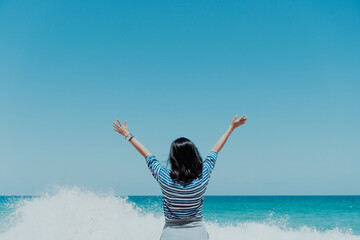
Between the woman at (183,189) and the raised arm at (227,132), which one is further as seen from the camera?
the raised arm at (227,132)

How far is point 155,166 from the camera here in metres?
2.43

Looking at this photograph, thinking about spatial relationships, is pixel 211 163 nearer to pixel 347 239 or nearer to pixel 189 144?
pixel 189 144

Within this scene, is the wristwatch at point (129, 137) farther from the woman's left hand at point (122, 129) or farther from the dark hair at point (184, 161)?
the dark hair at point (184, 161)

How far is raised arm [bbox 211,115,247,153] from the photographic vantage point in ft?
8.85

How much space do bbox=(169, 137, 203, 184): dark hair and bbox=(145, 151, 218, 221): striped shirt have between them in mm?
41

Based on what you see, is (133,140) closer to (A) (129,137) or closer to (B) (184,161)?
(A) (129,137)

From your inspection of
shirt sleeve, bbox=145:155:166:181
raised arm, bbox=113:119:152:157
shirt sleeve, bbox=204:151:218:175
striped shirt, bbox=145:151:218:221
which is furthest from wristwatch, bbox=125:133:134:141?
shirt sleeve, bbox=204:151:218:175

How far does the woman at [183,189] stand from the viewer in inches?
91.4

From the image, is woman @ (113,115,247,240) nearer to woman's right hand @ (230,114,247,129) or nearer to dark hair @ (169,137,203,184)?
dark hair @ (169,137,203,184)

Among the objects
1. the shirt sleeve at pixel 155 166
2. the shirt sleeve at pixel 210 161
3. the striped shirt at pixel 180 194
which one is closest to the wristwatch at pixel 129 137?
the shirt sleeve at pixel 155 166

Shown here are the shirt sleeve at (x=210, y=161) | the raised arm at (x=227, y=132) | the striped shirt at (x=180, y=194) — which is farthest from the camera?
the raised arm at (x=227, y=132)

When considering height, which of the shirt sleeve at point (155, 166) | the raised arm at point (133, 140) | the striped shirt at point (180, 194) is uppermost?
the raised arm at point (133, 140)

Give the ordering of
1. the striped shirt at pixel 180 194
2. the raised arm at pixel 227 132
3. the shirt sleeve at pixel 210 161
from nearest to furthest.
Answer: the striped shirt at pixel 180 194 → the shirt sleeve at pixel 210 161 → the raised arm at pixel 227 132

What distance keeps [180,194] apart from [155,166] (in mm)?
257
